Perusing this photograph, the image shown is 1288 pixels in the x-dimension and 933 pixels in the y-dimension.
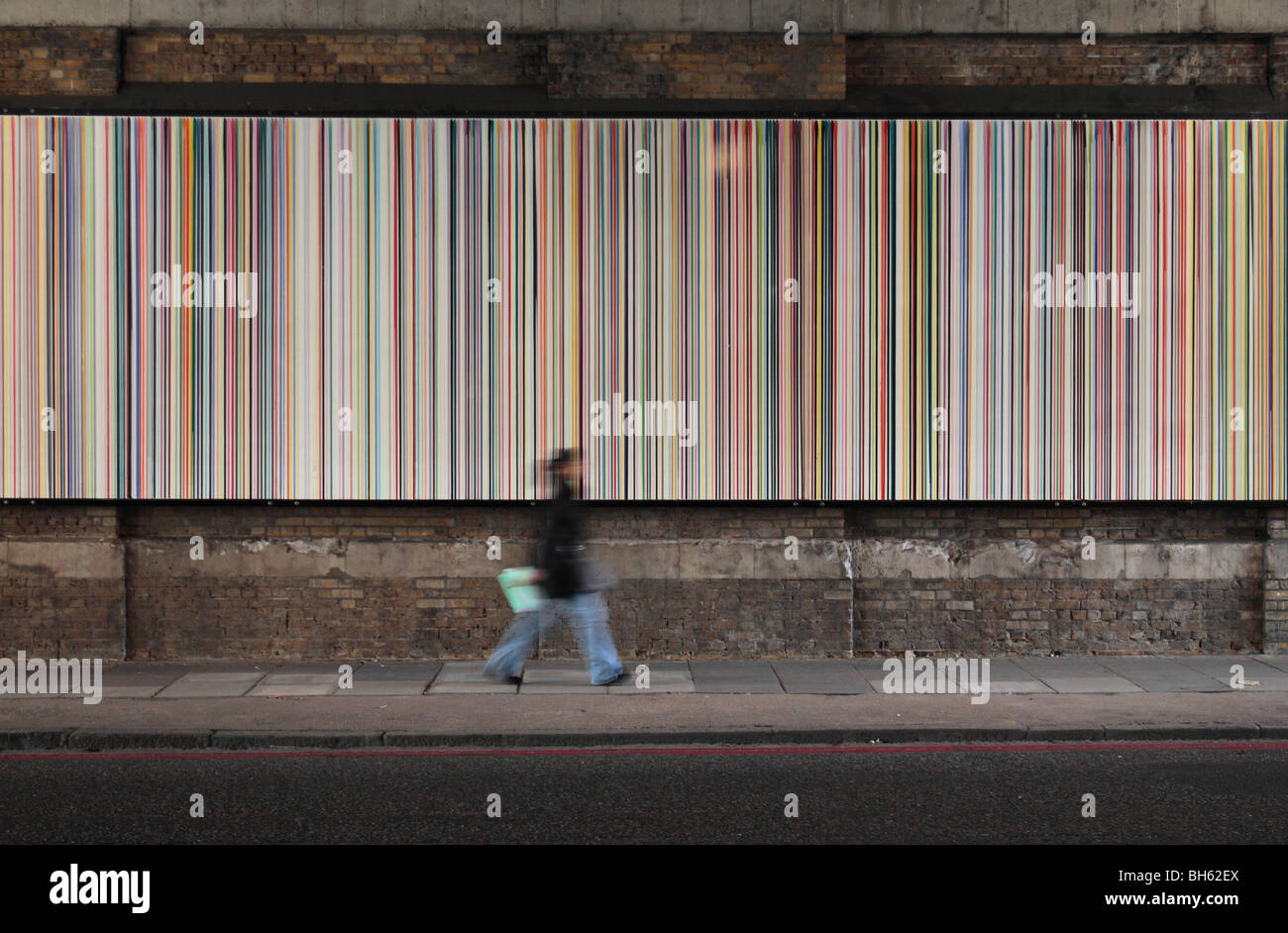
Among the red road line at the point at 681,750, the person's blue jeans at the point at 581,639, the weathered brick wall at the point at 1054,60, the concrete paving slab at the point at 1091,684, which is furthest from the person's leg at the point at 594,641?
the weathered brick wall at the point at 1054,60

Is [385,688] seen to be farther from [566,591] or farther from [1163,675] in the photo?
[1163,675]

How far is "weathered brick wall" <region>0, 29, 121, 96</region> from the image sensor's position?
35.7 feet

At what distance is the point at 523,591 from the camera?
9.40 m

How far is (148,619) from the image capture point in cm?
1083

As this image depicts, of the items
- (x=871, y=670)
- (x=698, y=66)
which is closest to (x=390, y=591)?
(x=871, y=670)

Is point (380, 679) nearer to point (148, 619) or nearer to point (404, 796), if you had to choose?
point (148, 619)

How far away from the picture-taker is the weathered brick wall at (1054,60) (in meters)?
11.1

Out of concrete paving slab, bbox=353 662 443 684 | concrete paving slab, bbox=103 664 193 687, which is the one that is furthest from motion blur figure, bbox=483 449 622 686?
concrete paving slab, bbox=103 664 193 687

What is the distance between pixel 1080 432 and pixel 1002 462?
80cm

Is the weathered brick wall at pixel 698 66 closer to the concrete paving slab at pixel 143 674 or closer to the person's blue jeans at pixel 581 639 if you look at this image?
the person's blue jeans at pixel 581 639

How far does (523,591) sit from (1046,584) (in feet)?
16.8

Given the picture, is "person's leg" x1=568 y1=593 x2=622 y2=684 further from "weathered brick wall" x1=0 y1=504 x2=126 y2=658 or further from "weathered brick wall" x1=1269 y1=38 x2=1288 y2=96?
"weathered brick wall" x1=1269 y1=38 x2=1288 y2=96

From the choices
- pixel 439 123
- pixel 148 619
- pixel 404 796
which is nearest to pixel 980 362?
pixel 439 123
